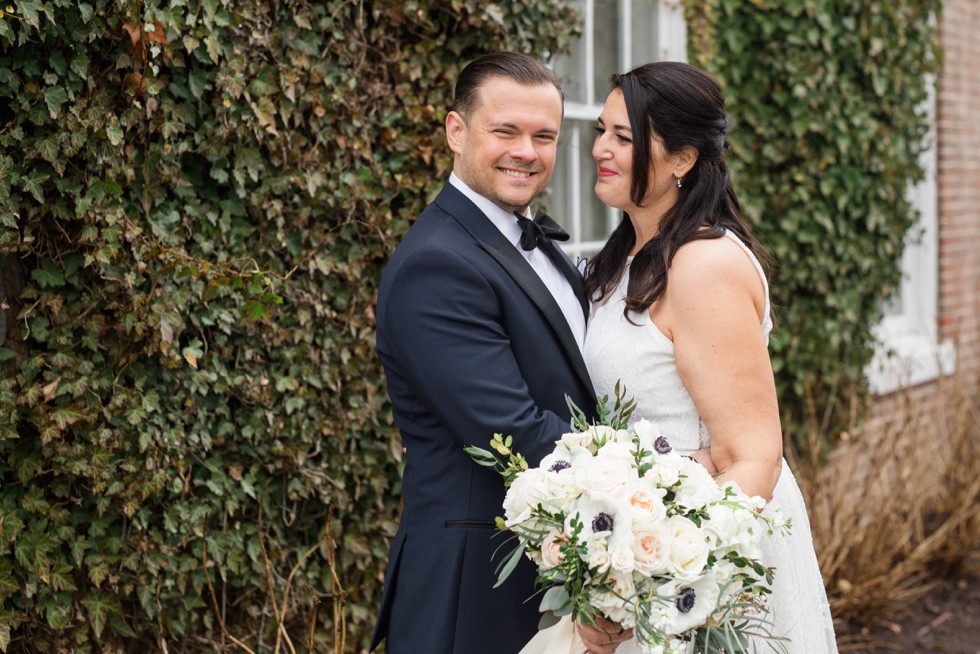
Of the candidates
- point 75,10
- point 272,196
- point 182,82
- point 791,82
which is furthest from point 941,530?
point 75,10

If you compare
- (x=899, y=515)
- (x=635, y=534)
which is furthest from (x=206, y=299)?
(x=899, y=515)

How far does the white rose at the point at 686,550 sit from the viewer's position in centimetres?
212

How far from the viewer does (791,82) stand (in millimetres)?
5812

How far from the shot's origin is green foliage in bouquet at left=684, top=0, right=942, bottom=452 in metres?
5.75

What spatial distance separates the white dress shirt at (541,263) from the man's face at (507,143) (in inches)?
0.9

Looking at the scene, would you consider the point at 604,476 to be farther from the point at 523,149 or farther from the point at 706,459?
the point at 523,149

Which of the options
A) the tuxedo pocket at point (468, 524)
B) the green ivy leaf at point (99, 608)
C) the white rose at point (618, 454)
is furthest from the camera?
the green ivy leaf at point (99, 608)

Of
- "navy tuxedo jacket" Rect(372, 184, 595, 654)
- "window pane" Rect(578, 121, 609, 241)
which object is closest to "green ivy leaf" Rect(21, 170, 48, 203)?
"navy tuxedo jacket" Rect(372, 184, 595, 654)

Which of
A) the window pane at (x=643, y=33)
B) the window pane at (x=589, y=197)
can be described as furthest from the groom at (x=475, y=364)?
the window pane at (x=643, y=33)

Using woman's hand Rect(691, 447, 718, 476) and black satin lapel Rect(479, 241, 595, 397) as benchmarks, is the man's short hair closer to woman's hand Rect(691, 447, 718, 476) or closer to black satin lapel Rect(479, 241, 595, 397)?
black satin lapel Rect(479, 241, 595, 397)

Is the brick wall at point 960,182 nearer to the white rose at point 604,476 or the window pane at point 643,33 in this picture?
the window pane at point 643,33

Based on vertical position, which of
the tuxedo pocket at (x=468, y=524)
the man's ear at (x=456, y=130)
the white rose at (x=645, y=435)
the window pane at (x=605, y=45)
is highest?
the window pane at (x=605, y=45)

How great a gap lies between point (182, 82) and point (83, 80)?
1.18 feet

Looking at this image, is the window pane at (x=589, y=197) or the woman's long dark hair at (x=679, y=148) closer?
the woman's long dark hair at (x=679, y=148)
